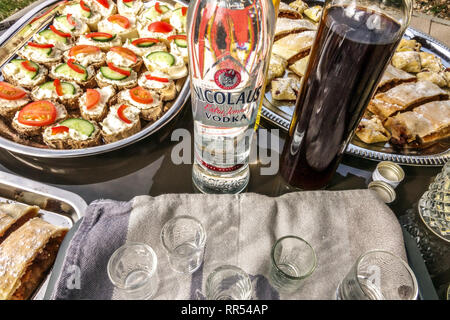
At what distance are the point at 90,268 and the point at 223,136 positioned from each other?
0.41m

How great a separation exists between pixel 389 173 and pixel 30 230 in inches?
37.4

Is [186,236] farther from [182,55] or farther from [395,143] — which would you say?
[182,55]

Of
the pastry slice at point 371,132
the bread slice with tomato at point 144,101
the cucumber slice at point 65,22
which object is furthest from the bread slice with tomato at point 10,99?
the pastry slice at point 371,132

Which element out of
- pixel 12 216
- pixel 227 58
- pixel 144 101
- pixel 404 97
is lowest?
pixel 12 216

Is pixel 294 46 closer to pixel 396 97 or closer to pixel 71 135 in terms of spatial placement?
pixel 396 97

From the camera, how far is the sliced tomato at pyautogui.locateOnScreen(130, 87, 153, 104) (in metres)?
1.12

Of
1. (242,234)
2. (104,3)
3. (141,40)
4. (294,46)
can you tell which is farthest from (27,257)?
(104,3)

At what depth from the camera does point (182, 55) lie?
1339 mm

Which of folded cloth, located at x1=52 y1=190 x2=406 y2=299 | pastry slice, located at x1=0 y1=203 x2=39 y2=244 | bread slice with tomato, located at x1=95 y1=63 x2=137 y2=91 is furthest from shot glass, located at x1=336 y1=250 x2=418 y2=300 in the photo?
bread slice with tomato, located at x1=95 y1=63 x2=137 y2=91

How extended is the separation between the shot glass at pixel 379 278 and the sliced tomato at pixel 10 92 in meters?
1.14

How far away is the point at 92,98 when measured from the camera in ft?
3.73

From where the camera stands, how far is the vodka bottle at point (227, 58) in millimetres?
690

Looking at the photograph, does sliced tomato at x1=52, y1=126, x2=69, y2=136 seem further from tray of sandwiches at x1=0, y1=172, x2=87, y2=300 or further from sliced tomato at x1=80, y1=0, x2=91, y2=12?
sliced tomato at x1=80, y1=0, x2=91, y2=12

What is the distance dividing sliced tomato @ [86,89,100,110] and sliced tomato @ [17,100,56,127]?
0.11 metres
